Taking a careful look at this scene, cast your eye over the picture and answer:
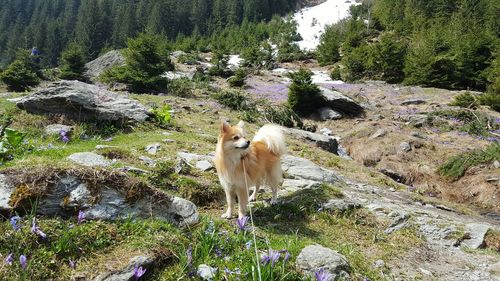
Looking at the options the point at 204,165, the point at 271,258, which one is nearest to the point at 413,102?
the point at 204,165

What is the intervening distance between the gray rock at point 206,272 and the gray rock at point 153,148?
4.87 metres

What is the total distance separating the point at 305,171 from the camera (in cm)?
912

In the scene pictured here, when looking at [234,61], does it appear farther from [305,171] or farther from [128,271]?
[128,271]

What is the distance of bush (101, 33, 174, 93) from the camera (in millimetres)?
20969

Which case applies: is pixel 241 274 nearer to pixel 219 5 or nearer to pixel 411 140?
pixel 411 140

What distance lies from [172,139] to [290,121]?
9566mm

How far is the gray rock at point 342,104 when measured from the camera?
21.2 metres

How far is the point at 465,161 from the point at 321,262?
10895mm

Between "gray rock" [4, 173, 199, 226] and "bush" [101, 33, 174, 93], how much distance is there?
1732 cm

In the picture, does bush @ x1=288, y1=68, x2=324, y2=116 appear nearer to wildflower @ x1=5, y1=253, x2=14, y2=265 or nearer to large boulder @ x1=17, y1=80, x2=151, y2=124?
large boulder @ x1=17, y1=80, x2=151, y2=124

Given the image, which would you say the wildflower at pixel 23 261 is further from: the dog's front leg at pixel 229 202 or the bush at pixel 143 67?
the bush at pixel 143 67

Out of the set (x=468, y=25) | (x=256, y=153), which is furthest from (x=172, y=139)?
(x=468, y=25)

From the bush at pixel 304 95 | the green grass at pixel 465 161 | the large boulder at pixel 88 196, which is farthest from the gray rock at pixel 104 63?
the large boulder at pixel 88 196

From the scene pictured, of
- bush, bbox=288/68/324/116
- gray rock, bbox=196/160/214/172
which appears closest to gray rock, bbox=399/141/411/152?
bush, bbox=288/68/324/116
